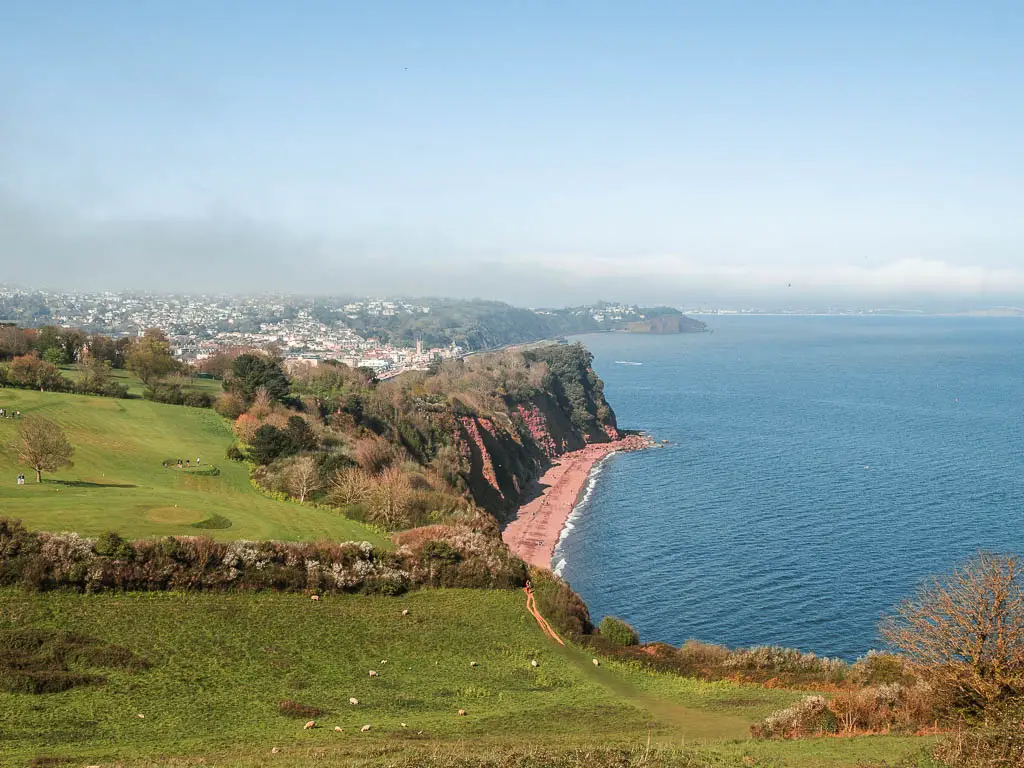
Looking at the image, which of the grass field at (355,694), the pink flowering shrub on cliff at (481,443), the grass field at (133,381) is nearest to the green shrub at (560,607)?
the grass field at (355,694)

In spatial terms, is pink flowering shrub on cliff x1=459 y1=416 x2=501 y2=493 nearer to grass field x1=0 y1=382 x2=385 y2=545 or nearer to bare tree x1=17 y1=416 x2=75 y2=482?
grass field x1=0 y1=382 x2=385 y2=545

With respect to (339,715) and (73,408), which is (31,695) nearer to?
(339,715)

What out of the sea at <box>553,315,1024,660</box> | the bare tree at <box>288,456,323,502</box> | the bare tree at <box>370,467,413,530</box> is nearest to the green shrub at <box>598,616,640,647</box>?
the sea at <box>553,315,1024,660</box>

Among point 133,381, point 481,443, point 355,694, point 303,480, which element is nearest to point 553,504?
point 481,443

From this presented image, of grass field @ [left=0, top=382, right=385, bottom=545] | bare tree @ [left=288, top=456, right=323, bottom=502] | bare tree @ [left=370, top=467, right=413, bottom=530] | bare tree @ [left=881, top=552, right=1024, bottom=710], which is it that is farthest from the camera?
bare tree @ [left=288, top=456, right=323, bottom=502]

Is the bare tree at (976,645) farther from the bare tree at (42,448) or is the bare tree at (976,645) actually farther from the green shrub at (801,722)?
the bare tree at (42,448)

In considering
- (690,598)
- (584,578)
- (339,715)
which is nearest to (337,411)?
(584,578)
